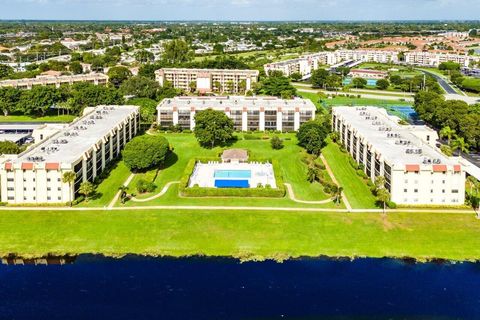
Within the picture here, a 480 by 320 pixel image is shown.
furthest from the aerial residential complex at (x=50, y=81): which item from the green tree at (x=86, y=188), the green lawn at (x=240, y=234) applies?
the green lawn at (x=240, y=234)

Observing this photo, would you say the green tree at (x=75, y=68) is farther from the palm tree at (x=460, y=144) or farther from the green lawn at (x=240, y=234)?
the palm tree at (x=460, y=144)

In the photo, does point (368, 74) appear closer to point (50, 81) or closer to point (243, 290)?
point (50, 81)

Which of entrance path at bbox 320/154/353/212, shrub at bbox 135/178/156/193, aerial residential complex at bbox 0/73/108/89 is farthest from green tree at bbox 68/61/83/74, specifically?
shrub at bbox 135/178/156/193

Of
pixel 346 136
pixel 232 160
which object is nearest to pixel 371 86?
pixel 346 136

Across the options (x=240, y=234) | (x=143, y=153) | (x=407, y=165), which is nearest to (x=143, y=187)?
(x=143, y=153)

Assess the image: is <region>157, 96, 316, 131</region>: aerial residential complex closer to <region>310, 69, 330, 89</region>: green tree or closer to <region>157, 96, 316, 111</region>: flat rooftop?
<region>157, 96, 316, 111</region>: flat rooftop

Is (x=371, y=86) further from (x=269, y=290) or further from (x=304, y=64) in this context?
(x=269, y=290)
